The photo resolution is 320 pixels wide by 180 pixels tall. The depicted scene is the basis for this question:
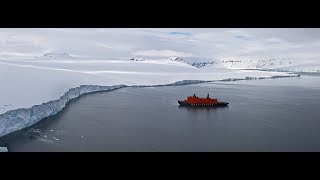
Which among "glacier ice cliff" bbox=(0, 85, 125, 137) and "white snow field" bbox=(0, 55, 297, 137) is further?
"white snow field" bbox=(0, 55, 297, 137)

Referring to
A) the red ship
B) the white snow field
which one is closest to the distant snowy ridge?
the white snow field

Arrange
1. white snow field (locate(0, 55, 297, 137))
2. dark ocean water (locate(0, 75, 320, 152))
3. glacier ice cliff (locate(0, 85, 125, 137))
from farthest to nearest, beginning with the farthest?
white snow field (locate(0, 55, 297, 137)) < glacier ice cliff (locate(0, 85, 125, 137)) < dark ocean water (locate(0, 75, 320, 152))

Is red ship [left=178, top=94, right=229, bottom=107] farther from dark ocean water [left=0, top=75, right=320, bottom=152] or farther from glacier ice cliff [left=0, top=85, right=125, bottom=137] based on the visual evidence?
glacier ice cliff [left=0, top=85, right=125, bottom=137]

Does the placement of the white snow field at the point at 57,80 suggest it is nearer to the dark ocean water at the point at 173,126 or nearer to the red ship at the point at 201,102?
the dark ocean water at the point at 173,126

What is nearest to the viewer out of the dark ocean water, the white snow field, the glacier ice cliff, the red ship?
the dark ocean water

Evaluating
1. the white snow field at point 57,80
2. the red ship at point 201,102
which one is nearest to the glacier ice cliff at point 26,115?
the white snow field at point 57,80
